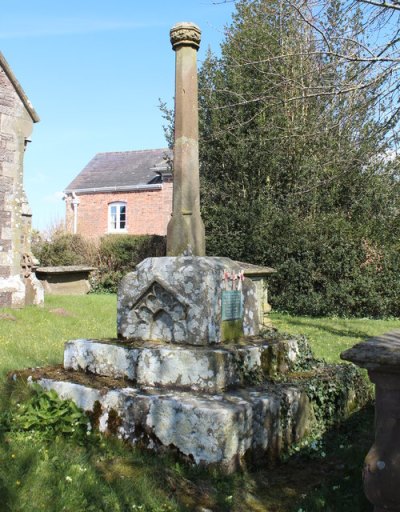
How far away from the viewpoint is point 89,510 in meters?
3.07

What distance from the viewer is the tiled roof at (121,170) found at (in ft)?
90.1

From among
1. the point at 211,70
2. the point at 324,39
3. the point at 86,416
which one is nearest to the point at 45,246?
the point at 211,70

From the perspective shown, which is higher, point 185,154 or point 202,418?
point 185,154

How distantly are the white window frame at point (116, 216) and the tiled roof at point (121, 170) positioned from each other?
949mm

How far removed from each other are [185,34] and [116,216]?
22881mm

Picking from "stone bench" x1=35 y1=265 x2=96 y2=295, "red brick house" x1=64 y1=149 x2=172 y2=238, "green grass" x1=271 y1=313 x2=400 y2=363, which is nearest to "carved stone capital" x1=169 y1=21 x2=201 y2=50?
"green grass" x1=271 y1=313 x2=400 y2=363

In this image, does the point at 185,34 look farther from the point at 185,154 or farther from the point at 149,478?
the point at 149,478

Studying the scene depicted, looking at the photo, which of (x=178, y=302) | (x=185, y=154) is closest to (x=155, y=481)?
(x=178, y=302)

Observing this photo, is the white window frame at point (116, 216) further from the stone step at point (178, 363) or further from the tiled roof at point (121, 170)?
the stone step at point (178, 363)

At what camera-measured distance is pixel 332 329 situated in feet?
38.5

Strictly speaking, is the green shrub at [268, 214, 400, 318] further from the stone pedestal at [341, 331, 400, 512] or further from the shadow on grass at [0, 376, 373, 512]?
the stone pedestal at [341, 331, 400, 512]

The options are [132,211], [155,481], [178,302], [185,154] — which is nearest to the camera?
[155,481]

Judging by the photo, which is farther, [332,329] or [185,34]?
[332,329]

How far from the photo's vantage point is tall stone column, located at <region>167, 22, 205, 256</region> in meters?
5.33
